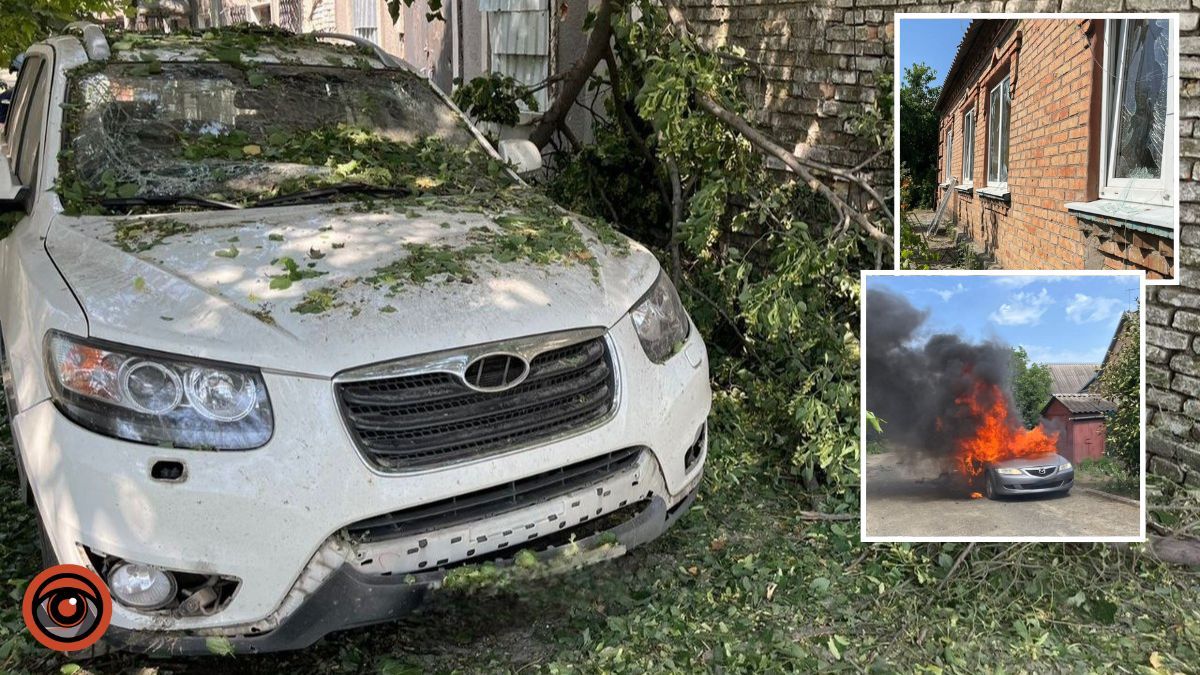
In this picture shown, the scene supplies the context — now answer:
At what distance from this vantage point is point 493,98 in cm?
711

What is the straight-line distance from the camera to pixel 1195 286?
3658mm

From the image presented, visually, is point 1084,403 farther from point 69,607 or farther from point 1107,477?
point 69,607

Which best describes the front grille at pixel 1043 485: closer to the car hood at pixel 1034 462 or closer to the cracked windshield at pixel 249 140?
the car hood at pixel 1034 462

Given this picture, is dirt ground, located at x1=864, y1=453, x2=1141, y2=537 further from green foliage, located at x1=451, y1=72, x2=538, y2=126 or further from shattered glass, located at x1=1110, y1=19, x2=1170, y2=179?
green foliage, located at x1=451, y1=72, x2=538, y2=126

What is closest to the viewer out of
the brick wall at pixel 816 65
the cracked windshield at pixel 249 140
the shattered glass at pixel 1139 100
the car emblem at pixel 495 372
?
the car emblem at pixel 495 372

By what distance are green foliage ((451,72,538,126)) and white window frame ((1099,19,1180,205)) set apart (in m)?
4.67

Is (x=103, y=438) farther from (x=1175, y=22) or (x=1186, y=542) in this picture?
(x=1186, y=542)

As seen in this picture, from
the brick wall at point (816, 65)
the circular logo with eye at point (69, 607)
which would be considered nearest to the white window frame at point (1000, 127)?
the brick wall at point (816, 65)

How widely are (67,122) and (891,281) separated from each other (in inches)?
123

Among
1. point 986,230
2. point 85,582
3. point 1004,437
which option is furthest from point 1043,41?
point 85,582

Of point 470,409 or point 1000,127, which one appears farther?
point 1000,127

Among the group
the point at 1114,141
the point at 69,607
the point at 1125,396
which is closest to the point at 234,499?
the point at 69,607

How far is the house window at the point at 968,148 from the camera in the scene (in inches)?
121

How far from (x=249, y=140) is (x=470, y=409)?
1899 mm
